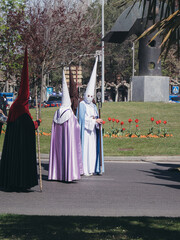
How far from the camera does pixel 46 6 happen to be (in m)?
35.8

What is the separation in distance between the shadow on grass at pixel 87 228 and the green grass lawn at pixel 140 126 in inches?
371

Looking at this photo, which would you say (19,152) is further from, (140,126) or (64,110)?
(140,126)

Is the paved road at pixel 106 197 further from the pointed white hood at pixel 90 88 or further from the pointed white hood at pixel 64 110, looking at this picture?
the pointed white hood at pixel 90 88

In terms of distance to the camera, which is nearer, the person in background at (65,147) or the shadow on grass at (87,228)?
the shadow on grass at (87,228)

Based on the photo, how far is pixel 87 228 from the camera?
6223 millimetres

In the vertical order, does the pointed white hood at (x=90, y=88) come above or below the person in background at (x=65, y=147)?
above

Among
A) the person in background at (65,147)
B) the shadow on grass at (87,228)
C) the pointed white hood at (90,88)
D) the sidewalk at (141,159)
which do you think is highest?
the pointed white hood at (90,88)

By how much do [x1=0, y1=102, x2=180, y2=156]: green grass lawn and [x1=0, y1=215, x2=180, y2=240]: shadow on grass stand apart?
30.9 ft

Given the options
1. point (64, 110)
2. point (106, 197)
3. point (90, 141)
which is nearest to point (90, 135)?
point (90, 141)

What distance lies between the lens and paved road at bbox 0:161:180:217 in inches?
315

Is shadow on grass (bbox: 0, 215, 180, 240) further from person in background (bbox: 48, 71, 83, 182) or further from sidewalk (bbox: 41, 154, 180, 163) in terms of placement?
sidewalk (bbox: 41, 154, 180, 163)

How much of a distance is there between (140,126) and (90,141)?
11877mm

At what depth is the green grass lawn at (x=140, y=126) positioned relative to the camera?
16922 millimetres

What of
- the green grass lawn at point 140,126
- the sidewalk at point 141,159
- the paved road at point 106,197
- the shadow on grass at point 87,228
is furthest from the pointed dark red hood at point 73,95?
the shadow on grass at point 87,228
